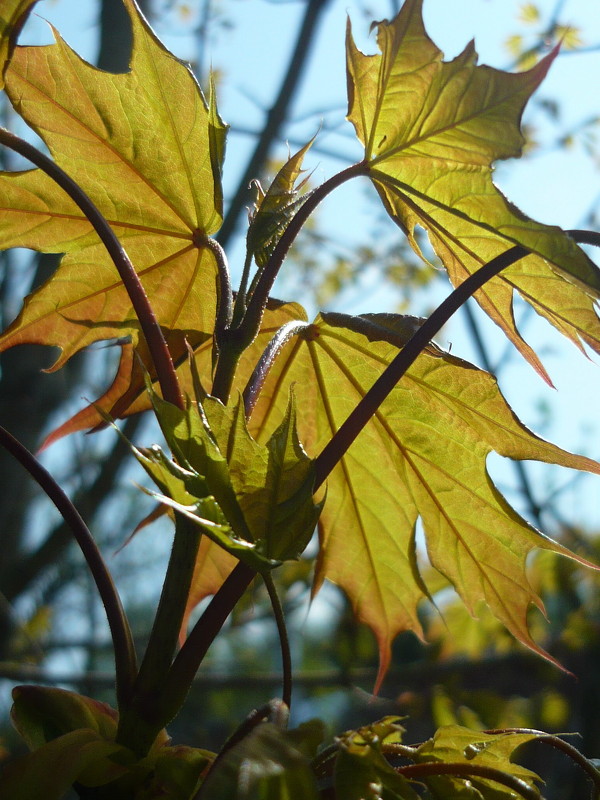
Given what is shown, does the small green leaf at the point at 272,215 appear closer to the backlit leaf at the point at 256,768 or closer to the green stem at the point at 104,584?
the green stem at the point at 104,584

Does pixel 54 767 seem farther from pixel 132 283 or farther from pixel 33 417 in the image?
pixel 33 417

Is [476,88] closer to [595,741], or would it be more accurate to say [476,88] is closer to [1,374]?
[1,374]

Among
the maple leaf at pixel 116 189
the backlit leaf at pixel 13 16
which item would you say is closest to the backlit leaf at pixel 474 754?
the maple leaf at pixel 116 189

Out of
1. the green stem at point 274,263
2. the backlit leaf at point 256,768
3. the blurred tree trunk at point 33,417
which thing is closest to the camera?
the backlit leaf at point 256,768

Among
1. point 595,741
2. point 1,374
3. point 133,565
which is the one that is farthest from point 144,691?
point 133,565

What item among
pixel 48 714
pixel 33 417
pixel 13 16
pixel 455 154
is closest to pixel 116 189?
pixel 13 16

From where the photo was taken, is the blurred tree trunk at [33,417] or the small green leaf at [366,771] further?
the blurred tree trunk at [33,417]
